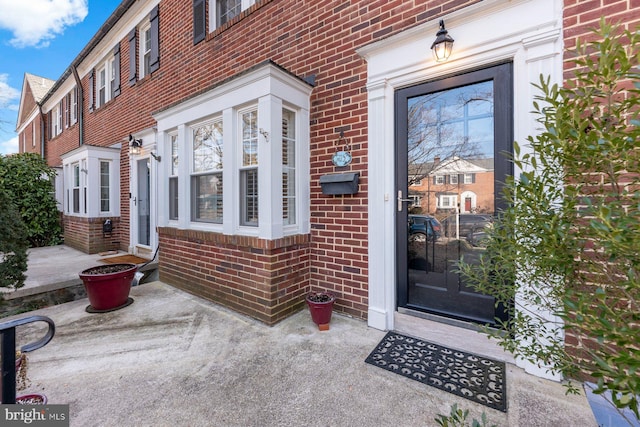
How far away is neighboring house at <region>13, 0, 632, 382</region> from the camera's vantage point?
2.32m

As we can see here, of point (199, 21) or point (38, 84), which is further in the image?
point (38, 84)

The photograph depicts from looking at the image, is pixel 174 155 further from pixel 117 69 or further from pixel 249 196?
pixel 117 69

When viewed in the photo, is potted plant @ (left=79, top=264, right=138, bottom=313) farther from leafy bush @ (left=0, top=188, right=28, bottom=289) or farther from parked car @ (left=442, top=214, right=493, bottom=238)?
parked car @ (left=442, top=214, right=493, bottom=238)

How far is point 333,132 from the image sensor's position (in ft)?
10.5

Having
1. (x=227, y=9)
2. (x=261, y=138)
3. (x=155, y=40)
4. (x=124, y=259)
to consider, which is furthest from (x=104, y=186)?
(x=261, y=138)

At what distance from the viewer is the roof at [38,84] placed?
556 inches

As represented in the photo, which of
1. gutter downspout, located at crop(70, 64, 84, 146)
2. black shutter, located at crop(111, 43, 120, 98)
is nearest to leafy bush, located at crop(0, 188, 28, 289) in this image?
black shutter, located at crop(111, 43, 120, 98)

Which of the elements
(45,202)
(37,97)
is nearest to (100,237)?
(45,202)

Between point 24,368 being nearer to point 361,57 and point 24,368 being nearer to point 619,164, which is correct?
point 619,164

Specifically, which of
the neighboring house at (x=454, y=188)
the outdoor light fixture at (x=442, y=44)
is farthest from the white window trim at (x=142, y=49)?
the neighboring house at (x=454, y=188)

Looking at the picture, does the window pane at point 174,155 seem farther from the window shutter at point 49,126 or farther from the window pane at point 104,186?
the window shutter at point 49,126

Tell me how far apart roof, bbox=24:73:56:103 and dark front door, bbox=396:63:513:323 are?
1971 cm

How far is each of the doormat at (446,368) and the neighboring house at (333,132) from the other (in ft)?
0.98

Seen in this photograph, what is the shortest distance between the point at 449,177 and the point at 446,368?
1.69 metres
